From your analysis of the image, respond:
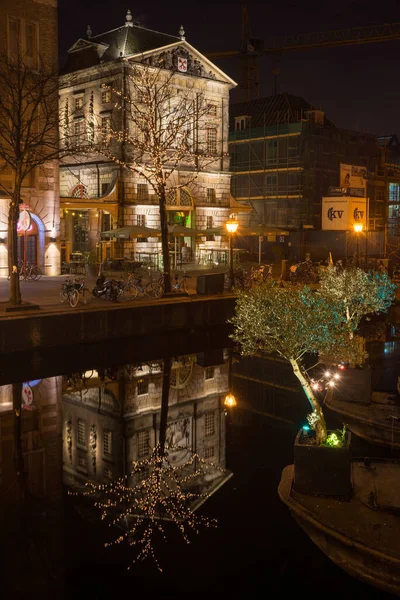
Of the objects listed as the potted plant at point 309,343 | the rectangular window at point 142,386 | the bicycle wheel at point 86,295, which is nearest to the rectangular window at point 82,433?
the rectangular window at point 142,386

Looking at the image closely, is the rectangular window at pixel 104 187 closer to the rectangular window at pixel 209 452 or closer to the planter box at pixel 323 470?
the rectangular window at pixel 209 452

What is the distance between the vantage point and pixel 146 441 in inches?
647

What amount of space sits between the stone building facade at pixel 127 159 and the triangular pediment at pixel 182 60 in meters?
0.06

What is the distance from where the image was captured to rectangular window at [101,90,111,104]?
45.8 metres

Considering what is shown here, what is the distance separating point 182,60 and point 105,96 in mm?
5963

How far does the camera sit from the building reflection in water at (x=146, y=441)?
41.1 ft

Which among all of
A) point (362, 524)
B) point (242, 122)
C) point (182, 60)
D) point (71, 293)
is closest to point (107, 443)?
point (362, 524)

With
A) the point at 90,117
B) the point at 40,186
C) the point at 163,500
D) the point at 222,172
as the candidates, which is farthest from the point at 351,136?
the point at 163,500

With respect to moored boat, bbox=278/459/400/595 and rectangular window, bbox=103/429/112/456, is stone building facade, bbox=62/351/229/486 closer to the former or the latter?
rectangular window, bbox=103/429/112/456

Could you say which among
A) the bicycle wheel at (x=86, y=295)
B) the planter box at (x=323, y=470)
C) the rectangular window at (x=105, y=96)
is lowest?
the planter box at (x=323, y=470)

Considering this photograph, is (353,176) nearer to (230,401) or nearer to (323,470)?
(230,401)

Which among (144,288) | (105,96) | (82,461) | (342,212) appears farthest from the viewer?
(342,212)

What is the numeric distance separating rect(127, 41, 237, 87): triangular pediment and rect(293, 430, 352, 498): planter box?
3822cm

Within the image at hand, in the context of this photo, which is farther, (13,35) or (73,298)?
(13,35)
